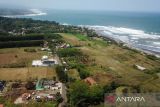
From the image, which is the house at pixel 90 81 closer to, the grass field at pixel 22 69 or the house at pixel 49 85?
the house at pixel 49 85

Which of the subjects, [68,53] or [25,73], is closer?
[25,73]

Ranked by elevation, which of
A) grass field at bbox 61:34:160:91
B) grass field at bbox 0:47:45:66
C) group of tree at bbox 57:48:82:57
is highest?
group of tree at bbox 57:48:82:57

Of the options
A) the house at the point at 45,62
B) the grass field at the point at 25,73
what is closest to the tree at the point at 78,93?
the grass field at the point at 25,73

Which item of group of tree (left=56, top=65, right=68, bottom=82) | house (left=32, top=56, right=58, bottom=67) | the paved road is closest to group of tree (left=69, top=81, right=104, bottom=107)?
the paved road

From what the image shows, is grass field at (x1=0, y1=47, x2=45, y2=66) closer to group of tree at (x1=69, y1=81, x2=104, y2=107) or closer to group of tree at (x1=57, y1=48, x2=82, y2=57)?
group of tree at (x1=57, y1=48, x2=82, y2=57)

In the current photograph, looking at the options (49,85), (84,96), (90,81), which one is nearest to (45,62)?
(49,85)

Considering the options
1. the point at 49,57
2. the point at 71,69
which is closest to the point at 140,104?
the point at 71,69

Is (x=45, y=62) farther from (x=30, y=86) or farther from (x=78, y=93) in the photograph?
(x=78, y=93)

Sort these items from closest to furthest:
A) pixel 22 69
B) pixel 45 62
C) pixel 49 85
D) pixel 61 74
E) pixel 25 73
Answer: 1. pixel 49 85
2. pixel 61 74
3. pixel 25 73
4. pixel 22 69
5. pixel 45 62
